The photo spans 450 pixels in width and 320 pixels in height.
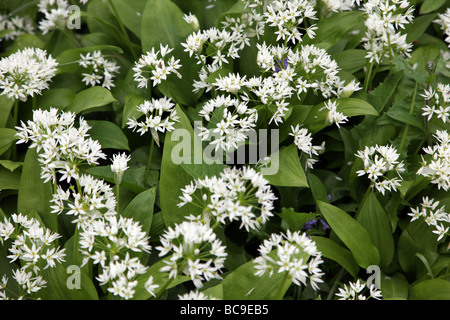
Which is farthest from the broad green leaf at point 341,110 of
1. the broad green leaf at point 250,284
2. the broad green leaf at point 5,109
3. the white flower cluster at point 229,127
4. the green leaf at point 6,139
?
the broad green leaf at point 5,109

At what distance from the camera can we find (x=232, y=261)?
88.7 inches

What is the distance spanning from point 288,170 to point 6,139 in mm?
1577

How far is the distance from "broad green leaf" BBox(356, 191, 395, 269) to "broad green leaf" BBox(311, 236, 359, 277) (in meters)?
0.17

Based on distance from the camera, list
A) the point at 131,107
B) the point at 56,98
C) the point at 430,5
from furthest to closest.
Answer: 1. the point at 430,5
2. the point at 56,98
3. the point at 131,107

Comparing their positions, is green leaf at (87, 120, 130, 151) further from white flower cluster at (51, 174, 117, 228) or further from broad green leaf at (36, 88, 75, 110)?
white flower cluster at (51, 174, 117, 228)

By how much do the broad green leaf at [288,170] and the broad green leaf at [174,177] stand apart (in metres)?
0.42

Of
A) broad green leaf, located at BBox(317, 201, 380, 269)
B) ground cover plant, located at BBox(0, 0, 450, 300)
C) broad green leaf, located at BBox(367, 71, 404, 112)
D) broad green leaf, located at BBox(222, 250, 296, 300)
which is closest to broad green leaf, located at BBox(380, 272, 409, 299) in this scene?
ground cover plant, located at BBox(0, 0, 450, 300)

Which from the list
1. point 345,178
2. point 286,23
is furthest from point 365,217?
point 286,23

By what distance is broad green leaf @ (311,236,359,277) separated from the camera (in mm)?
2205

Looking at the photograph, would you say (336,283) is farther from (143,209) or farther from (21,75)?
(21,75)

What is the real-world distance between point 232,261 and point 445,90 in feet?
4.91

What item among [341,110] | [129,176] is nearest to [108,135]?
[129,176]

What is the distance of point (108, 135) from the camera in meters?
2.64
